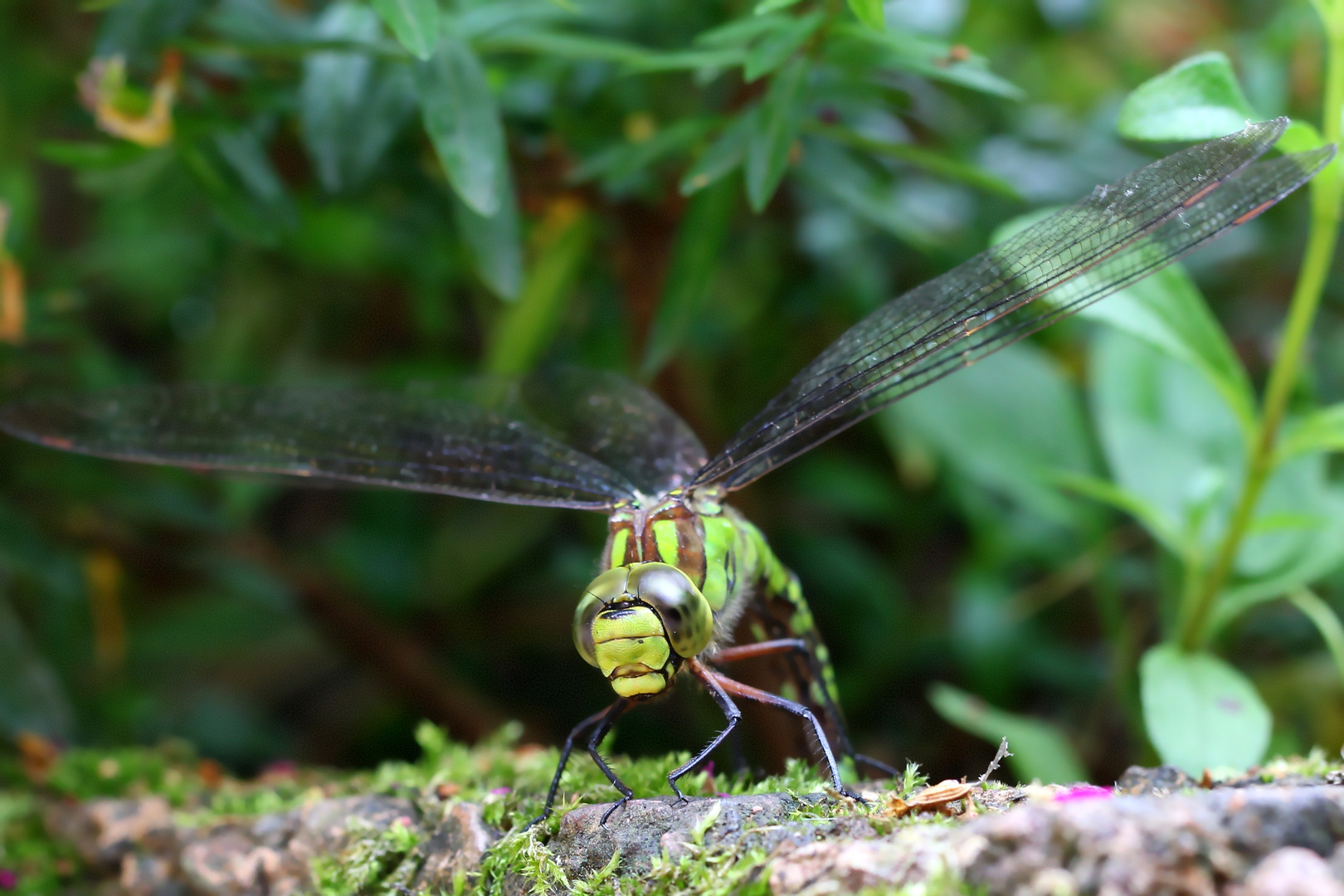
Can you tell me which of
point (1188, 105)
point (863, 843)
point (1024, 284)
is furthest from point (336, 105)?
point (863, 843)

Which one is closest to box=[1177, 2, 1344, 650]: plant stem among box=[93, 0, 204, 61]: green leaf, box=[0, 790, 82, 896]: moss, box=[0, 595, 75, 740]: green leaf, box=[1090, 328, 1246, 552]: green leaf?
box=[1090, 328, 1246, 552]: green leaf

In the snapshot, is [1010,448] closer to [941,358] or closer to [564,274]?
[941,358]

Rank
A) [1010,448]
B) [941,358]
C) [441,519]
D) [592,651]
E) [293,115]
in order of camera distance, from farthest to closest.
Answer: [441,519] → [1010,448] → [293,115] → [941,358] → [592,651]

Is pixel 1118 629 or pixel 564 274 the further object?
pixel 1118 629

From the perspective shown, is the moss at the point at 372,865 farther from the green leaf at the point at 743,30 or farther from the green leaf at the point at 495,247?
the green leaf at the point at 743,30

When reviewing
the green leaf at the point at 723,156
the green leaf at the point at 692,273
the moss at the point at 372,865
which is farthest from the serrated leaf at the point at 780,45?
the moss at the point at 372,865

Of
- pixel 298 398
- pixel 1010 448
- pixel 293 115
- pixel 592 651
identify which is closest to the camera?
pixel 592 651

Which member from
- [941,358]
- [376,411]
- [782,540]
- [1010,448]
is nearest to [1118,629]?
[1010,448]

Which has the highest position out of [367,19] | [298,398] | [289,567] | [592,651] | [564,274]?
[367,19]
